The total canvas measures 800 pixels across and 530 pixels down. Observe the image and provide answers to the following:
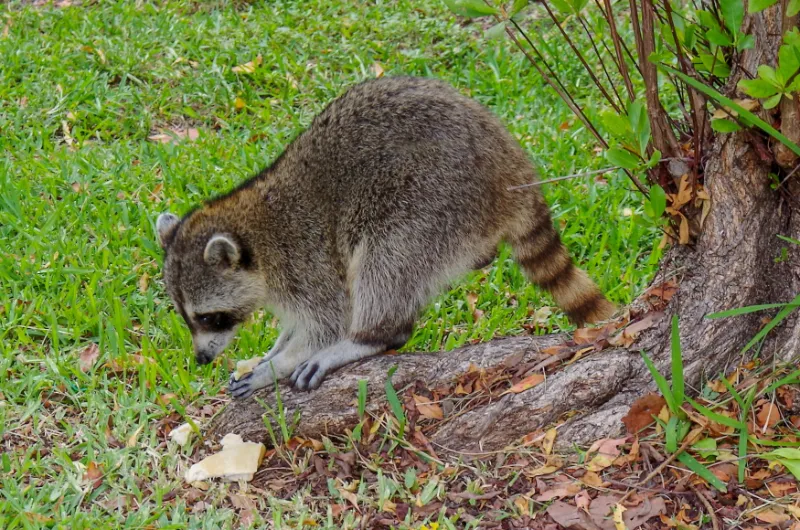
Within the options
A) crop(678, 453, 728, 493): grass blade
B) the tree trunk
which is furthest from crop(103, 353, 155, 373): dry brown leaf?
crop(678, 453, 728, 493): grass blade

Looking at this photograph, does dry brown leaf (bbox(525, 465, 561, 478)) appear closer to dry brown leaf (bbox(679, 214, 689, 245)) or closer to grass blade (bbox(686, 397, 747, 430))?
grass blade (bbox(686, 397, 747, 430))

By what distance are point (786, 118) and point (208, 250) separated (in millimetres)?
2284

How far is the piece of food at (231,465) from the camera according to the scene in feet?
10.7

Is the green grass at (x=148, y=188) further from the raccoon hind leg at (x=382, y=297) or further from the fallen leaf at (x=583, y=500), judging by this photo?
the fallen leaf at (x=583, y=500)

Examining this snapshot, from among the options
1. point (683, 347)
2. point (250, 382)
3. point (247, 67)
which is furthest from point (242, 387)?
point (247, 67)

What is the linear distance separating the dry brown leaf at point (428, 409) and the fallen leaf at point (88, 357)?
1.47m

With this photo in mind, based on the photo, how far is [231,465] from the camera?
3.27 metres

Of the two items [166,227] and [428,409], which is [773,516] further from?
[166,227]

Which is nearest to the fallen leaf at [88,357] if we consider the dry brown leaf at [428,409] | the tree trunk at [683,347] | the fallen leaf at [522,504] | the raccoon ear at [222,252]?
the raccoon ear at [222,252]

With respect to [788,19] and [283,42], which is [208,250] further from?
[283,42]

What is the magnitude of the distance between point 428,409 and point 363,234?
820 millimetres

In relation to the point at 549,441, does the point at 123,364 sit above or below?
above

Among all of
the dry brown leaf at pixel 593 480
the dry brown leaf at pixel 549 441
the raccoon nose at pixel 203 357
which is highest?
the raccoon nose at pixel 203 357

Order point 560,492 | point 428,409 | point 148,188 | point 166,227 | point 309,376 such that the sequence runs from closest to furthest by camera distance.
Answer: point 560,492 → point 428,409 → point 309,376 → point 166,227 → point 148,188
